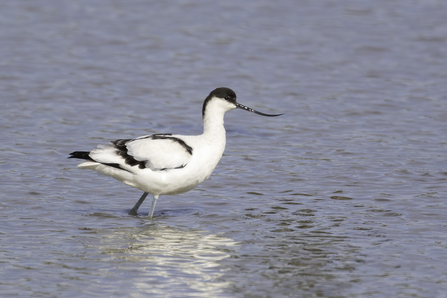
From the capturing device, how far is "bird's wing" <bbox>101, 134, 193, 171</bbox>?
8.12 meters

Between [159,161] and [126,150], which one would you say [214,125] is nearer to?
[159,161]

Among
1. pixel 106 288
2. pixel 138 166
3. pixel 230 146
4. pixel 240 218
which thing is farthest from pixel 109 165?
pixel 230 146

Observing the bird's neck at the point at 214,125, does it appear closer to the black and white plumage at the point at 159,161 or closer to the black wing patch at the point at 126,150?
the black and white plumage at the point at 159,161

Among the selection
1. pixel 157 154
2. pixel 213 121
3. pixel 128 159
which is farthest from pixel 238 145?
pixel 128 159

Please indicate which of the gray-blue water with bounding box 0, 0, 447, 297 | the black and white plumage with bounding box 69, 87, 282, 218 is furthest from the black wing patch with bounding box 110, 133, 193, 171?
the gray-blue water with bounding box 0, 0, 447, 297

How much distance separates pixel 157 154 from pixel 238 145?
3.56 meters

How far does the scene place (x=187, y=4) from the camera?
21.2 m

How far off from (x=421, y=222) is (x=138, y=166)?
3070mm

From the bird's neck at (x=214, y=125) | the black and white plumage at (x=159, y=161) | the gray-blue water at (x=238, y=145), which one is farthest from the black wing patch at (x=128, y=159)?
the bird's neck at (x=214, y=125)

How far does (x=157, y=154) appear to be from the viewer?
8156mm

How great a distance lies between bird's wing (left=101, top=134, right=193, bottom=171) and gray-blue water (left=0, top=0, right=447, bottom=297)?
0.67 metres

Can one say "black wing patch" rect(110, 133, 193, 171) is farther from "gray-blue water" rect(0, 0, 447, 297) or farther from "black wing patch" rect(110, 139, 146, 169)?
"gray-blue water" rect(0, 0, 447, 297)

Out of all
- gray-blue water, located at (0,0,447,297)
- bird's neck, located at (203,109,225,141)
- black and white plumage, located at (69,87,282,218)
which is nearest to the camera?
gray-blue water, located at (0,0,447,297)

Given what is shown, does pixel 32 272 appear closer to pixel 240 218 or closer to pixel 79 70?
pixel 240 218
